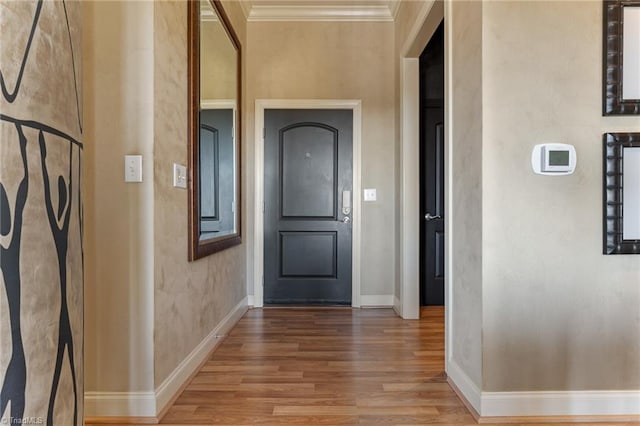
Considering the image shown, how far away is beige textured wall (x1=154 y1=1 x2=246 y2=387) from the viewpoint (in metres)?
1.83

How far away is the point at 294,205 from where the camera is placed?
3869 mm

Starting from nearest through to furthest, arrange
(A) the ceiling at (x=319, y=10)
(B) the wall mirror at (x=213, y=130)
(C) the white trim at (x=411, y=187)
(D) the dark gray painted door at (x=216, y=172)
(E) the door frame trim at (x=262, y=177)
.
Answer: (B) the wall mirror at (x=213, y=130), (D) the dark gray painted door at (x=216, y=172), (C) the white trim at (x=411, y=187), (A) the ceiling at (x=319, y=10), (E) the door frame trim at (x=262, y=177)

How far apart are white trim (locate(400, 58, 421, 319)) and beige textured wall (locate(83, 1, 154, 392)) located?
2243 millimetres

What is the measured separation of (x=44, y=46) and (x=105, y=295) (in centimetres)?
120

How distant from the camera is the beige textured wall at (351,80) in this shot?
3.84 meters

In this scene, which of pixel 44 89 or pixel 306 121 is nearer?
pixel 44 89

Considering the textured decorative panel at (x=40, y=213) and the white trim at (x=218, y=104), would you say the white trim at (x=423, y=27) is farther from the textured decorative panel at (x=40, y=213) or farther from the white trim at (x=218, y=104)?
the textured decorative panel at (x=40, y=213)

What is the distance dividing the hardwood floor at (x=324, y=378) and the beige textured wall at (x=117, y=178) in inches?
21.7

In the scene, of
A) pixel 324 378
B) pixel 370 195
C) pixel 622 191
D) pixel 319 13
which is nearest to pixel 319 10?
pixel 319 13

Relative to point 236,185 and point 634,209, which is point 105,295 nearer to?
point 236,185

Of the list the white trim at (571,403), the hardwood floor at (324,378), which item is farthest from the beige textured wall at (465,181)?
the hardwood floor at (324,378)

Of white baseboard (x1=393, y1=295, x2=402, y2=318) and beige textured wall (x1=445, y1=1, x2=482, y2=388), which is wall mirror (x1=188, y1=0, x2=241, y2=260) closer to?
beige textured wall (x1=445, y1=1, x2=482, y2=388)

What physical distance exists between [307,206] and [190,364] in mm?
1982

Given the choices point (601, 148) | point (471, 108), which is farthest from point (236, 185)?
point (601, 148)
